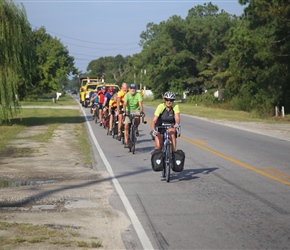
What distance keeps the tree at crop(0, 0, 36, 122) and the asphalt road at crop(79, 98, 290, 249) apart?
10.1 metres

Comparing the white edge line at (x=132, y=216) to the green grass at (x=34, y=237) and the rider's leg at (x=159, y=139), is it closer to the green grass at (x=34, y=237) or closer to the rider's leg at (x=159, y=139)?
the green grass at (x=34, y=237)

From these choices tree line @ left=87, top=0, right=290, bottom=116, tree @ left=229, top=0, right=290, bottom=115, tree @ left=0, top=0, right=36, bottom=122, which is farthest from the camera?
tree line @ left=87, top=0, right=290, bottom=116

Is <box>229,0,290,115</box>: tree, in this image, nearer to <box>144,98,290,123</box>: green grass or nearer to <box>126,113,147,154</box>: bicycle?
<box>144,98,290,123</box>: green grass

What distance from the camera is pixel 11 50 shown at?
29.0 metres

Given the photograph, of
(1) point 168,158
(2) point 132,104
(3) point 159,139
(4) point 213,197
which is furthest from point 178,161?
(2) point 132,104

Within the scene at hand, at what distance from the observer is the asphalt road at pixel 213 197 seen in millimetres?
7957

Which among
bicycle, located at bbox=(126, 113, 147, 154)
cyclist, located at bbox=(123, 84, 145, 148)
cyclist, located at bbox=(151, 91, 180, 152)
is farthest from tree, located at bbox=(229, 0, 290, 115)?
cyclist, located at bbox=(151, 91, 180, 152)

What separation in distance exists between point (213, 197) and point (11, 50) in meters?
20.1

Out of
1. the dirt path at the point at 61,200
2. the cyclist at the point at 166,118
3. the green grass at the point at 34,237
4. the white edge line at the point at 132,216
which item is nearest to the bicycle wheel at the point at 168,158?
the cyclist at the point at 166,118

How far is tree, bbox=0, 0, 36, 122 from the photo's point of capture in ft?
93.8

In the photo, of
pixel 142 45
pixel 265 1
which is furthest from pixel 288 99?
pixel 142 45

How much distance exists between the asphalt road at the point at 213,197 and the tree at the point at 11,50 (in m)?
10.1

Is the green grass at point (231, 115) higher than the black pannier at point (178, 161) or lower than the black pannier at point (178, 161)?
lower

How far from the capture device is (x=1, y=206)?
33.5 feet
